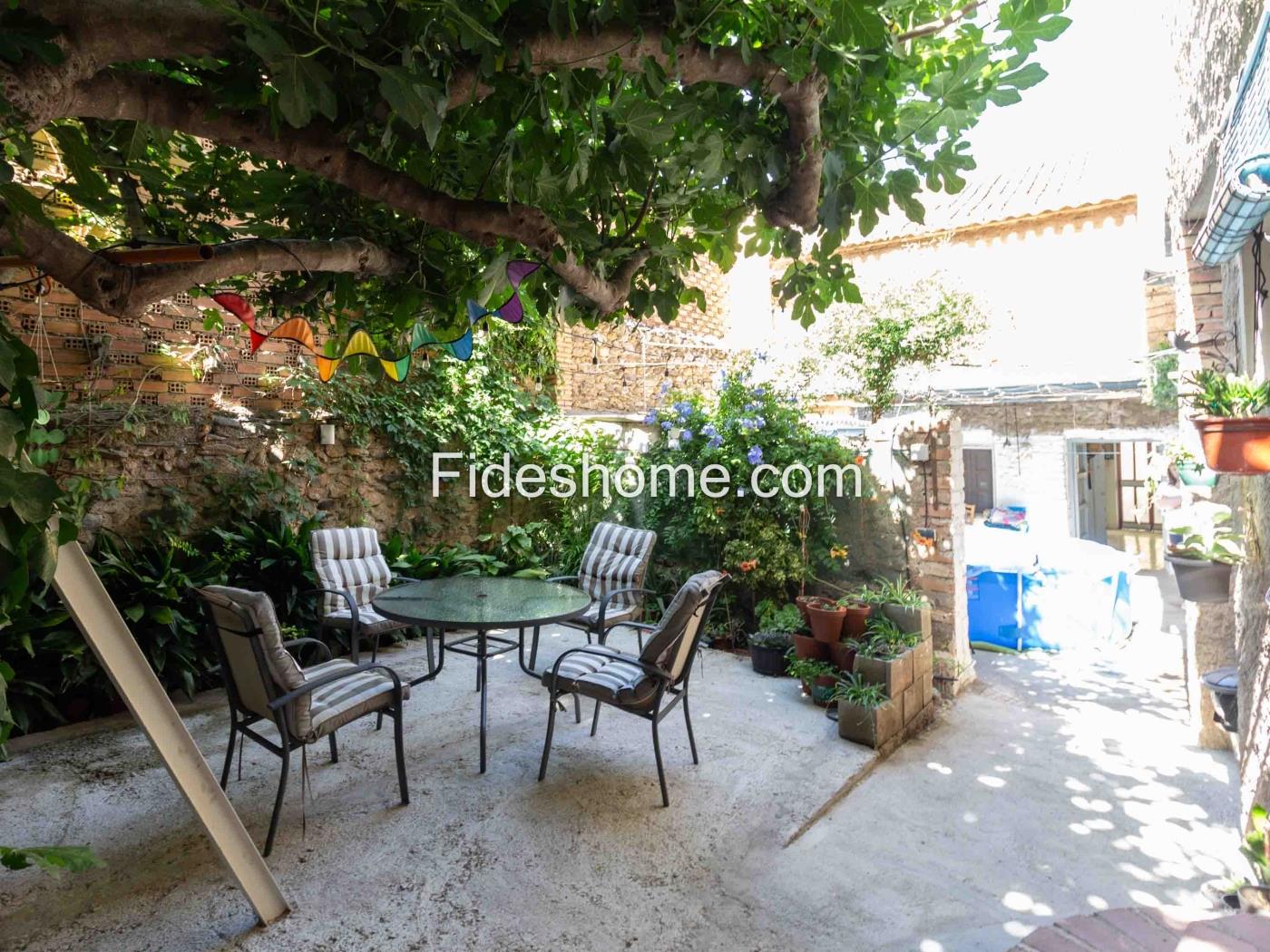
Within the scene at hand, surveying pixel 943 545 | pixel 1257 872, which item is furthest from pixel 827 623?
pixel 1257 872

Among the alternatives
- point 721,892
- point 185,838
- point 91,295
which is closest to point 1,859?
point 91,295

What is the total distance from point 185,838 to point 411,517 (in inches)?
131

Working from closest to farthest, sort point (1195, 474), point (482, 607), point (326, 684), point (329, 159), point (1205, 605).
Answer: point (329, 159) → point (326, 684) → point (1195, 474) → point (482, 607) → point (1205, 605)

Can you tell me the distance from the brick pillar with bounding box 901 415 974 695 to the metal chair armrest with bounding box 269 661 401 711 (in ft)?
10.0

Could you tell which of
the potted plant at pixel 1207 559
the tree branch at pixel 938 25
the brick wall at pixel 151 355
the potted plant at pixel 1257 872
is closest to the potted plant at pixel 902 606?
the potted plant at pixel 1207 559

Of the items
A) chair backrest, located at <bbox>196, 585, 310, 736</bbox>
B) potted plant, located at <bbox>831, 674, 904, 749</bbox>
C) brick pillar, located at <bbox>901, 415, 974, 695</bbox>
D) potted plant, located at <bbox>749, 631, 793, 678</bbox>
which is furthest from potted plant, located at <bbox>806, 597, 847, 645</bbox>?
chair backrest, located at <bbox>196, 585, 310, 736</bbox>

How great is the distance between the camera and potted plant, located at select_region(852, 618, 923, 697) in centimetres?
343

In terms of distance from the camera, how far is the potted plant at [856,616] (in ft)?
13.0

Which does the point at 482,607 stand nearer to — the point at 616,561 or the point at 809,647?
the point at 616,561

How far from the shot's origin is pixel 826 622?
399 cm

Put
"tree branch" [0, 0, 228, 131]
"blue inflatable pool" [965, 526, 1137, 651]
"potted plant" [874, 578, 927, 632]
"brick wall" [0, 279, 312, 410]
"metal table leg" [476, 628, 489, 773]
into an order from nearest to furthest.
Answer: "tree branch" [0, 0, 228, 131]
"metal table leg" [476, 628, 489, 773]
"potted plant" [874, 578, 927, 632]
"brick wall" [0, 279, 312, 410]
"blue inflatable pool" [965, 526, 1137, 651]

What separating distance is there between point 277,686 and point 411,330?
1.79 metres

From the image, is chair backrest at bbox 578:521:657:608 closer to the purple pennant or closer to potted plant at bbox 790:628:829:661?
potted plant at bbox 790:628:829:661

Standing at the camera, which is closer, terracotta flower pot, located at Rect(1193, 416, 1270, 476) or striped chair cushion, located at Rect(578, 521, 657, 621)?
terracotta flower pot, located at Rect(1193, 416, 1270, 476)
